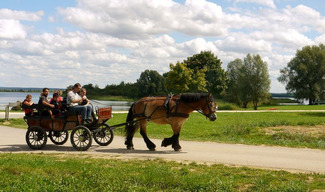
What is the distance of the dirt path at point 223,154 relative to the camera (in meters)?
8.95

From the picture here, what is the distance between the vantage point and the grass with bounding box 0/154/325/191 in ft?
21.5

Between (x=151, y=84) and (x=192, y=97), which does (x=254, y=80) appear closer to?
(x=151, y=84)

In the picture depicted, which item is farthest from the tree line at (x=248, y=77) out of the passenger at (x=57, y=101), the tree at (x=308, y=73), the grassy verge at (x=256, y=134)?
the passenger at (x=57, y=101)

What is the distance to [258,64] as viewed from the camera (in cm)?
6244

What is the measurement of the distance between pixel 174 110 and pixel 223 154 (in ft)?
6.38

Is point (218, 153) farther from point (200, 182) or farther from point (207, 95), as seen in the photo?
point (200, 182)

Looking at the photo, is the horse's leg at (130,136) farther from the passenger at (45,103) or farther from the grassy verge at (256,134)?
the grassy verge at (256,134)

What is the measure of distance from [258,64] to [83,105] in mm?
54742

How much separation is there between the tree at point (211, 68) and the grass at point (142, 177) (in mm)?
59431

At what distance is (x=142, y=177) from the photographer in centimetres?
714

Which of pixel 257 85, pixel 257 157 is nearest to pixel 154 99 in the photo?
pixel 257 157

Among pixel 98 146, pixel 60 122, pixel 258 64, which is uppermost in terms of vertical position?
pixel 258 64

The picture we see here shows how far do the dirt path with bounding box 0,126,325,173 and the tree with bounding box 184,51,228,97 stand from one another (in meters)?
55.4

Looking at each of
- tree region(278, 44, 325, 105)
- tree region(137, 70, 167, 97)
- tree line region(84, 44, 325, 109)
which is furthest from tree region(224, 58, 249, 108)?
tree region(137, 70, 167, 97)
